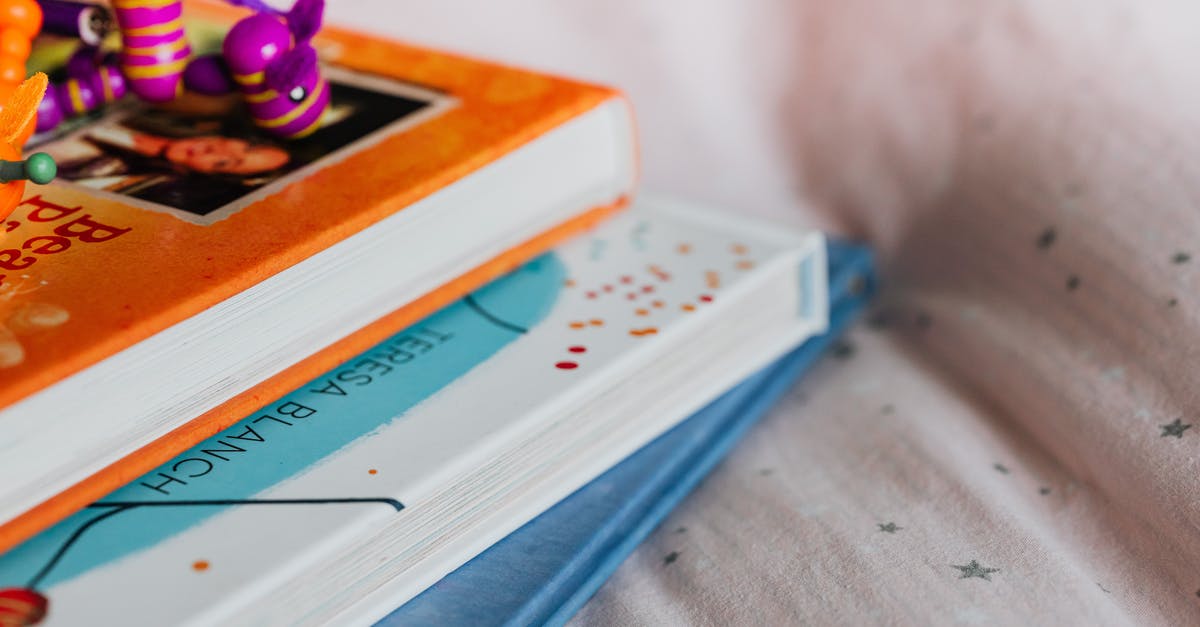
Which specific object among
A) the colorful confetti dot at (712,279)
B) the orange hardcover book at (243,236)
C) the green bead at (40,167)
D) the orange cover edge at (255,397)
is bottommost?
the colorful confetti dot at (712,279)

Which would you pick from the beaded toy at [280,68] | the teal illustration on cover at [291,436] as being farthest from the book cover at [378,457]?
the beaded toy at [280,68]

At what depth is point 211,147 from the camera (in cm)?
58

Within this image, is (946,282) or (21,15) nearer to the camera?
(21,15)

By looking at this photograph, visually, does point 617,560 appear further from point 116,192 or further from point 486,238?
point 116,192

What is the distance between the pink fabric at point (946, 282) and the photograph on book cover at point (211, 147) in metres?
0.22

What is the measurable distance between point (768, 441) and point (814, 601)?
13cm

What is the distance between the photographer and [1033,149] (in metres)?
0.69

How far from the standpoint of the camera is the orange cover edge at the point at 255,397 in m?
0.43

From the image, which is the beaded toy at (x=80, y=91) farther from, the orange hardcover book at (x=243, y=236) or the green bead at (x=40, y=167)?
the green bead at (x=40, y=167)

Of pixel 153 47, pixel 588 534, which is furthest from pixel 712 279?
pixel 153 47

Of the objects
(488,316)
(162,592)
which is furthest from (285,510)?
(488,316)

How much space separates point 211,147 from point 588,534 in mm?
252

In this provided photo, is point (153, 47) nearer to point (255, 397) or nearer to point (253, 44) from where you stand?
point (253, 44)

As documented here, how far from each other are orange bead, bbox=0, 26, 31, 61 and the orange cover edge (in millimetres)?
186
